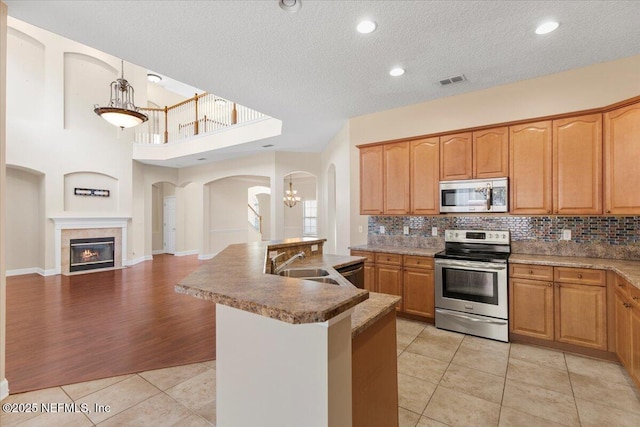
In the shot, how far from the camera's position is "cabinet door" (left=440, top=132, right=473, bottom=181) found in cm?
358

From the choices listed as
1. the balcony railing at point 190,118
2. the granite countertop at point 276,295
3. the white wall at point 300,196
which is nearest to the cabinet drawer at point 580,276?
the granite countertop at point 276,295

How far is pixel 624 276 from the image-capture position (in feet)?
7.70

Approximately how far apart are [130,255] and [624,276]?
955 centimetres

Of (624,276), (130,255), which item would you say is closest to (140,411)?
(624,276)

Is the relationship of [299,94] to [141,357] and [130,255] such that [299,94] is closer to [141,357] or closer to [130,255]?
[141,357]

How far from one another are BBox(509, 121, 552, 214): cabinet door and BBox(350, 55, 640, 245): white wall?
9.6 inches

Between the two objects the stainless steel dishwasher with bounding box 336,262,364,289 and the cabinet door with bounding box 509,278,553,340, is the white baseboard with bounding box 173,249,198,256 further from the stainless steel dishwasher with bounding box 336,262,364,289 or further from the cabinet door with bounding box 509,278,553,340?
the cabinet door with bounding box 509,278,553,340

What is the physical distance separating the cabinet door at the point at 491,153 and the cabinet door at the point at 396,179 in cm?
85

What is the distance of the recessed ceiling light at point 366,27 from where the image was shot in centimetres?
236

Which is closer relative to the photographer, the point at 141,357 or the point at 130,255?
the point at 141,357

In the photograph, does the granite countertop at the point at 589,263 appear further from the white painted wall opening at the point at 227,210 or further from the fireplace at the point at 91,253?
the fireplace at the point at 91,253

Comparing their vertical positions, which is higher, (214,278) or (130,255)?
(214,278)

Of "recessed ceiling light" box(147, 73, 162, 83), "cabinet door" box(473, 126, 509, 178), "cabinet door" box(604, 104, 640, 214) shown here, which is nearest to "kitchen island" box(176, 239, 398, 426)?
"cabinet door" box(473, 126, 509, 178)

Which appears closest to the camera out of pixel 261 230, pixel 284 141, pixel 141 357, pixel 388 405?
pixel 388 405
